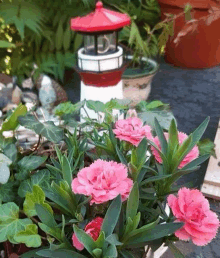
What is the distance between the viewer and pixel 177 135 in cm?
76

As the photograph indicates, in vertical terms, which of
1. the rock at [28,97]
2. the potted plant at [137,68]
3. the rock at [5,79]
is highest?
the potted plant at [137,68]

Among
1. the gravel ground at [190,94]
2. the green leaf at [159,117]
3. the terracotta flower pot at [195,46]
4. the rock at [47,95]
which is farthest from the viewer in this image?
the terracotta flower pot at [195,46]

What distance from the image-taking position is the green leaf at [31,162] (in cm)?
85

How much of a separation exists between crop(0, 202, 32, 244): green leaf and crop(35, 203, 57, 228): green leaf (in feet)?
0.29

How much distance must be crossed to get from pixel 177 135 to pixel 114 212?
239 mm

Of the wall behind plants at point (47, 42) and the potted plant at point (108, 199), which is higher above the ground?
the potted plant at point (108, 199)

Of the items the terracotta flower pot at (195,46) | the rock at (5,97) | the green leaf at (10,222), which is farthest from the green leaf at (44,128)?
the terracotta flower pot at (195,46)

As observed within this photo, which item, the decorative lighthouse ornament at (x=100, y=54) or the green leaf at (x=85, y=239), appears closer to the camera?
the green leaf at (x=85, y=239)

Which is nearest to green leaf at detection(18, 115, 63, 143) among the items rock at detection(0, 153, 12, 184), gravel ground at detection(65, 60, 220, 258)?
rock at detection(0, 153, 12, 184)

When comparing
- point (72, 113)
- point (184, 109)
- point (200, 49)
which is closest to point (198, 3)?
point (200, 49)

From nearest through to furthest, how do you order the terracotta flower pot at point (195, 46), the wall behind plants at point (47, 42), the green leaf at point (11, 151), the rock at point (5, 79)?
the green leaf at point (11, 151) → the rock at point (5, 79) → the wall behind plants at point (47, 42) → the terracotta flower pot at point (195, 46)

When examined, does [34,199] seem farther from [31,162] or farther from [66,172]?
[31,162]

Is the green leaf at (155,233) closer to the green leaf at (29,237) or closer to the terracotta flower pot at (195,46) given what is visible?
the green leaf at (29,237)

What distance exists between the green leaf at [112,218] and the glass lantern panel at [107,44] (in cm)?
132
